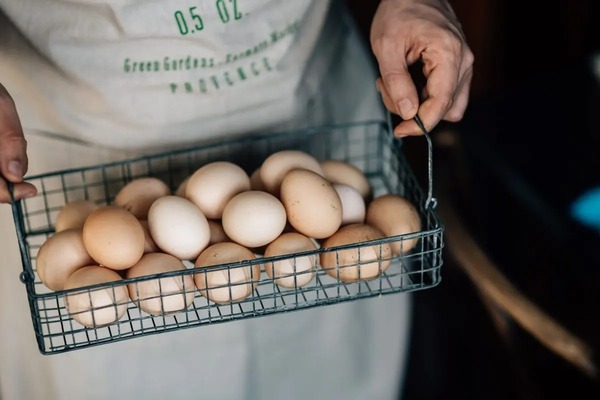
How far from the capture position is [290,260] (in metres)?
0.71

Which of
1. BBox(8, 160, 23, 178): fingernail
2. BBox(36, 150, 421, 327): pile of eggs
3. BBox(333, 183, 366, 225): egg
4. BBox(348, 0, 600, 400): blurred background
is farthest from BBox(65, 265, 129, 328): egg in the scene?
BBox(348, 0, 600, 400): blurred background

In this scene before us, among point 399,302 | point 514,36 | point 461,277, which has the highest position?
point 514,36

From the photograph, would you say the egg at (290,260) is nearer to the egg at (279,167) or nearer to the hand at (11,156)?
the egg at (279,167)

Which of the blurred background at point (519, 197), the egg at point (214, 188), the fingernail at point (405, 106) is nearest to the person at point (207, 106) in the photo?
the fingernail at point (405, 106)

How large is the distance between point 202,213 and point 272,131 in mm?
207

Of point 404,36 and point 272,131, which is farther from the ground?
point 404,36

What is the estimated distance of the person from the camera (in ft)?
2.51

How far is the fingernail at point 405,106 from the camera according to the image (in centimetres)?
73

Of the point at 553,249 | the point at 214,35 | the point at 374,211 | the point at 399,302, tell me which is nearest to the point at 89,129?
the point at 214,35

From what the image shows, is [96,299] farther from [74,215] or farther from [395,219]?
[395,219]

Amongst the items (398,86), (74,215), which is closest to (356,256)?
(398,86)

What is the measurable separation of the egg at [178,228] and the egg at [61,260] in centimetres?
6

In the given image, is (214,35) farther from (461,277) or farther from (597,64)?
(461,277)

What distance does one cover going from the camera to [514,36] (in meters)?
1.72
